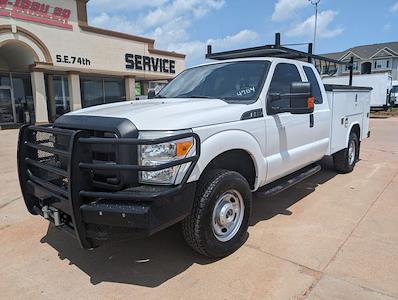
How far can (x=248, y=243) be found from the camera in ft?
12.1

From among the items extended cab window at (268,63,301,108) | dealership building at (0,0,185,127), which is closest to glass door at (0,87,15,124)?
dealership building at (0,0,185,127)

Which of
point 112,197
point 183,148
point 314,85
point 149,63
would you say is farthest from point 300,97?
point 149,63

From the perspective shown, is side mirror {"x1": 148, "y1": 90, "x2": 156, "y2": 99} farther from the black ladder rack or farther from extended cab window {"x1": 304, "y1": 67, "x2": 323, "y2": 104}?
extended cab window {"x1": 304, "y1": 67, "x2": 323, "y2": 104}

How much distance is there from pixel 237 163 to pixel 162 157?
1252mm

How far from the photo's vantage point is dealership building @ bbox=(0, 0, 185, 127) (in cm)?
1702

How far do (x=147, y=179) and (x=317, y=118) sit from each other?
10.5 ft

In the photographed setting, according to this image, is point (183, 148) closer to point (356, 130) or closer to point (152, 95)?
point (152, 95)

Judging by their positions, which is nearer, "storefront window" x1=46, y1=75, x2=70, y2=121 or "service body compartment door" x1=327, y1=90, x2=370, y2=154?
"service body compartment door" x1=327, y1=90, x2=370, y2=154

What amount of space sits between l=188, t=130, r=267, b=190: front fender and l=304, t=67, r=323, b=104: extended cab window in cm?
192

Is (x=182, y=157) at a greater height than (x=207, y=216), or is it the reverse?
(x=182, y=157)

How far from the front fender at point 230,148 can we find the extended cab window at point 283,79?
694mm

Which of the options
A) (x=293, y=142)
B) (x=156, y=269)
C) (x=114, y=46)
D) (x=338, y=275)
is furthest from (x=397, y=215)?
(x=114, y=46)

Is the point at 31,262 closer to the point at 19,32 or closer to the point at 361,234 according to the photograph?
the point at 361,234

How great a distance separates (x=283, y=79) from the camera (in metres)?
4.37
